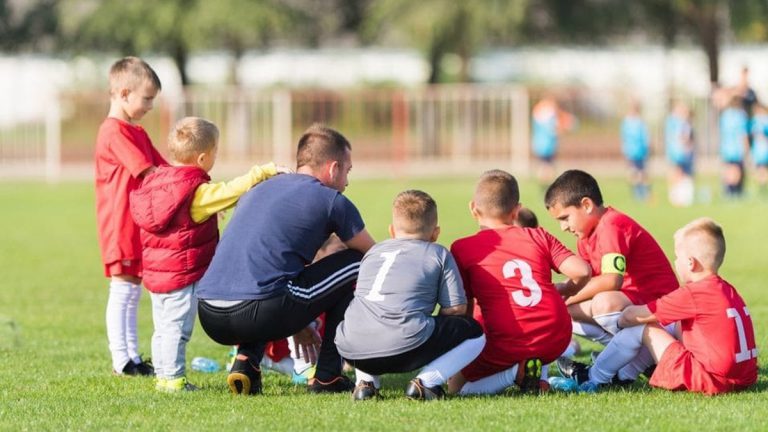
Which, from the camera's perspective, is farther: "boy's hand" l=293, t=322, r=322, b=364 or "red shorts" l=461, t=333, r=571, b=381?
"boy's hand" l=293, t=322, r=322, b=364

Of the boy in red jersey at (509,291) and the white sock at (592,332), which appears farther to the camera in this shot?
the white sock at (592,332)

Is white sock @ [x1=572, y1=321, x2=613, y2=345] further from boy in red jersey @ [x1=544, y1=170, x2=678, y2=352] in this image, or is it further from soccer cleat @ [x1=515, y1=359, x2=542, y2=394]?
soccer cleat @ [x1=515, y1=359, x2=542, y2=394]

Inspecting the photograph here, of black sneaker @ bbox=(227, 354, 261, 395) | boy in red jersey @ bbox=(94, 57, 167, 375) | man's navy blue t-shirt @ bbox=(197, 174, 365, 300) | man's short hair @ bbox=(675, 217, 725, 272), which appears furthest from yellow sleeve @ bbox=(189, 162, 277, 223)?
man's short hair @ bbox=(675, 217, 725, 272)

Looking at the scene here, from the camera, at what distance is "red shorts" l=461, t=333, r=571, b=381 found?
684 cm

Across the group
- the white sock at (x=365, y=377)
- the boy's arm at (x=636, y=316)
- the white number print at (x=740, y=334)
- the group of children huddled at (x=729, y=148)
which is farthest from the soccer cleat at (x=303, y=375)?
the group of children huddled at (x=729, y=148)

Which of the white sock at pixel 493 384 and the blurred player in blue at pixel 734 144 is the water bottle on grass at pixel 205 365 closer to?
the white sock at pixel 493 384

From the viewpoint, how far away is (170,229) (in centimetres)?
709

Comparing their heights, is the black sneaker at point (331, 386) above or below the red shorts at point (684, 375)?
below

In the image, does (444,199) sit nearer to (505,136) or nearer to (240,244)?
(505,136)

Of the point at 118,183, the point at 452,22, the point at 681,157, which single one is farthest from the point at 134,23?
the point at 118,183

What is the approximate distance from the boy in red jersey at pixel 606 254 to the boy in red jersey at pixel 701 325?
377 mm

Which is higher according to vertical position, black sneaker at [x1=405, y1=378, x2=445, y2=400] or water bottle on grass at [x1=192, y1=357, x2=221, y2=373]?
black sneaker at [x1=405, y1=378, x2=445, y2=400]

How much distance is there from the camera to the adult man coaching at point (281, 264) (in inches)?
267

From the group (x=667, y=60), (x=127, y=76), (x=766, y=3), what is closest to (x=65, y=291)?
(x=127, y=76)
